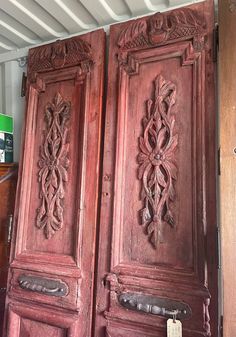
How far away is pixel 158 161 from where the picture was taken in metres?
1.21

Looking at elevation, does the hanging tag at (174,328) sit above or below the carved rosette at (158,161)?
below

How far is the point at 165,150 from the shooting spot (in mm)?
1202

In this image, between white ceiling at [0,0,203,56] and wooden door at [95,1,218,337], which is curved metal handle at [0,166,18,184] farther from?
white ceiling at [0,0,203,56]

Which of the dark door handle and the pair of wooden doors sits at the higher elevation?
the pair of wooden doors

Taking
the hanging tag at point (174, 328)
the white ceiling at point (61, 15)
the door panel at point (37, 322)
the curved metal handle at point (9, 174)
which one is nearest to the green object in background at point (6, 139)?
the curved metal handle at point (9, 174)

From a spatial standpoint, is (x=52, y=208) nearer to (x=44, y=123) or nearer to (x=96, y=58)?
(x=44, y=123)

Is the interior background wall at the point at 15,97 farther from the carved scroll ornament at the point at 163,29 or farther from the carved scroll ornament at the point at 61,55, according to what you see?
the carved scroll ornament at the point at 163,29

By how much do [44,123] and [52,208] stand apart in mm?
466

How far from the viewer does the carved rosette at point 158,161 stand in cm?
117

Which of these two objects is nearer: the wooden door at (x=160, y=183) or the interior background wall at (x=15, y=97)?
the wooden door at (x=160, y=183)

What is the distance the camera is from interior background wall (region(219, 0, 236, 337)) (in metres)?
0.92

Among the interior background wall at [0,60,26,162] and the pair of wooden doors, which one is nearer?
the pair of wooden doors

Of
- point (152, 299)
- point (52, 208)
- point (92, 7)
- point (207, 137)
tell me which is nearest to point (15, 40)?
point (92, 7)

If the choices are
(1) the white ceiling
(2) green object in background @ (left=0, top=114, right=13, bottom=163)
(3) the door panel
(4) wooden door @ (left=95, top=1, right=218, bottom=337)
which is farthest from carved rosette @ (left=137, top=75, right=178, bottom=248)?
(2) green object in background @ (left=0, top=114, right=13, bottom=163)
